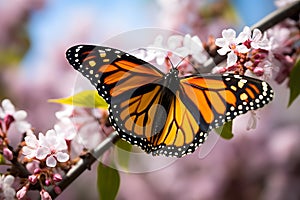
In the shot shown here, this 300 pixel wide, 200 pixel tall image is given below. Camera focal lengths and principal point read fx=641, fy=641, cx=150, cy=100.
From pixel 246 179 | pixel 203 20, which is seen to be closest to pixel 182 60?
pixel 203 20

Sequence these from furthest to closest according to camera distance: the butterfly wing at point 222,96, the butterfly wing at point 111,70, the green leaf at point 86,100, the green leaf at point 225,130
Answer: the green leaf at point 86,100
the green leaf at point 225,130
the butterfly wing at point 111,70
the butterfly wing at point 222,96

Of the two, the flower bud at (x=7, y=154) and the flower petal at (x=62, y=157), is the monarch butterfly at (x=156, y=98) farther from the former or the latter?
the flower bud at (x=7, y=154)

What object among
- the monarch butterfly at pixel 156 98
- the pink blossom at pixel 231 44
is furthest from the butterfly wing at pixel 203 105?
the pink blossom at pixel 231 44

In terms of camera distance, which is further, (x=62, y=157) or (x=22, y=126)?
(x=22, y=126)

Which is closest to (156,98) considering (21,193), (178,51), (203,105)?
(203,105)

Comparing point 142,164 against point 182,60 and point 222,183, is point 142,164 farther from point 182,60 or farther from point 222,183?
point 222,183

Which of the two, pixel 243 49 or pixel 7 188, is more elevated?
pixel 243 49

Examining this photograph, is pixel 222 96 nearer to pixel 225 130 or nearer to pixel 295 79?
pixel 225 130
